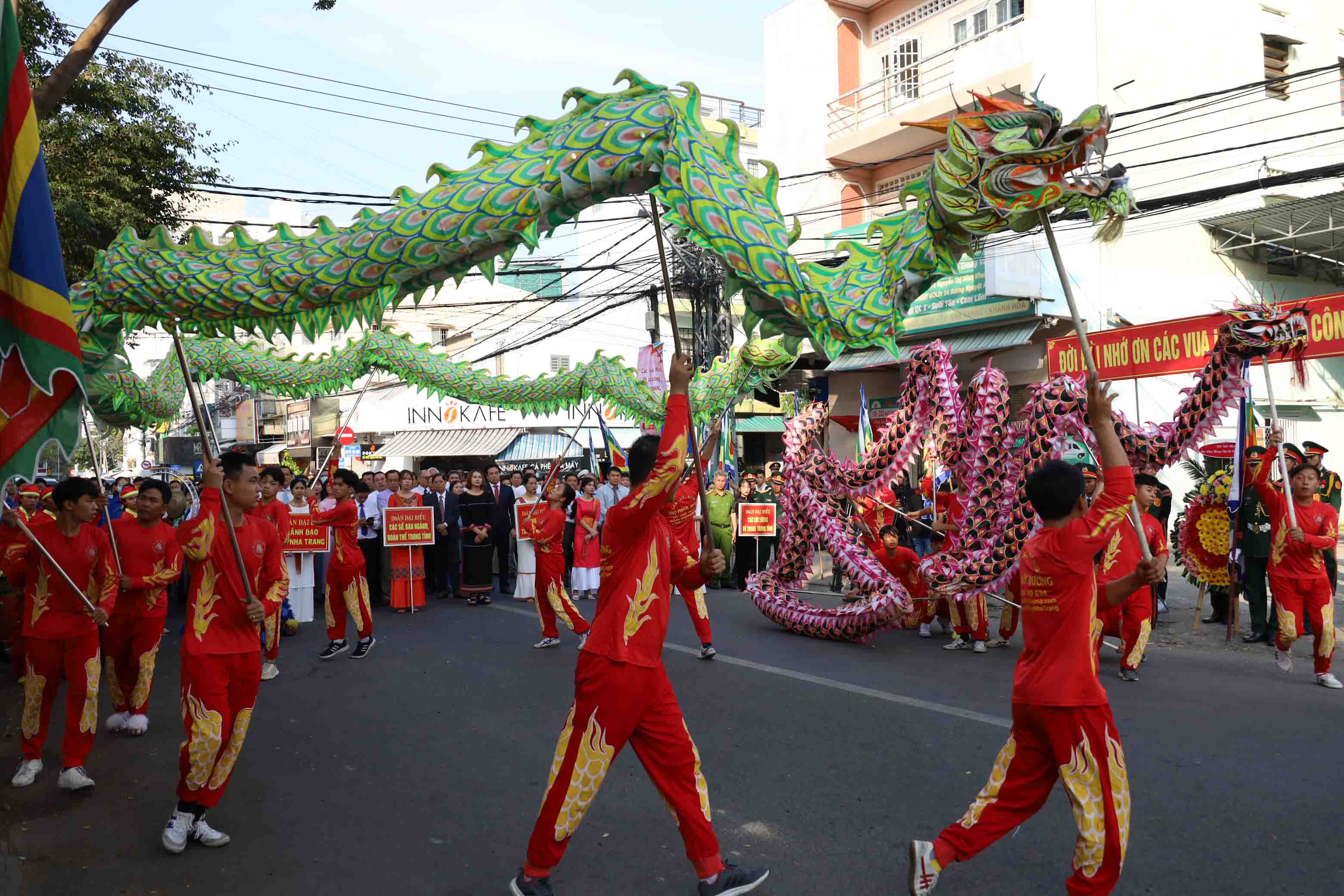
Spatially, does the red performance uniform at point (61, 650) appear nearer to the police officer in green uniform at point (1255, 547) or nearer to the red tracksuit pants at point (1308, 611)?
the red tracksuit pants at point (1308, 611)

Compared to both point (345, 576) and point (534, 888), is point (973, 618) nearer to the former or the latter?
point (345, 576)

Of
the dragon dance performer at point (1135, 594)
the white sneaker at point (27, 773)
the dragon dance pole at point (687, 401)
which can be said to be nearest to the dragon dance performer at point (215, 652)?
the white sneaker at point (27, 773)

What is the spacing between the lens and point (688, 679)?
25.8 feet

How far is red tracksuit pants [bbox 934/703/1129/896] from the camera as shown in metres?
3.34

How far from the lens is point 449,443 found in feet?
93.4

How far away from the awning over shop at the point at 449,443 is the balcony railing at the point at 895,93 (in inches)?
465

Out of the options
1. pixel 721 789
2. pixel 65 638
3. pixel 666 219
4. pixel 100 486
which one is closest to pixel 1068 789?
pixel 721 789

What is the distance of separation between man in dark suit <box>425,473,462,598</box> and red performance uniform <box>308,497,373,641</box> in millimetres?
4149

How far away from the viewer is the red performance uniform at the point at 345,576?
8797 millimetres

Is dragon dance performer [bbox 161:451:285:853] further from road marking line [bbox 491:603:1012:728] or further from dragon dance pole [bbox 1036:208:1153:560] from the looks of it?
dragon dance pole [bbox 1036:208:1153:560]

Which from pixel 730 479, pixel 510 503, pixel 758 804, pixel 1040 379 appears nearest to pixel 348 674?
pixel 758 804

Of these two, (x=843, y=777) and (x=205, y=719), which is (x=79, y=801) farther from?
(x=843, y=777)

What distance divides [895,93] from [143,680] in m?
19.0

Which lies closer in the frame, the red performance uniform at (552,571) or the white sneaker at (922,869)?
the white sneaker at (922,869)
